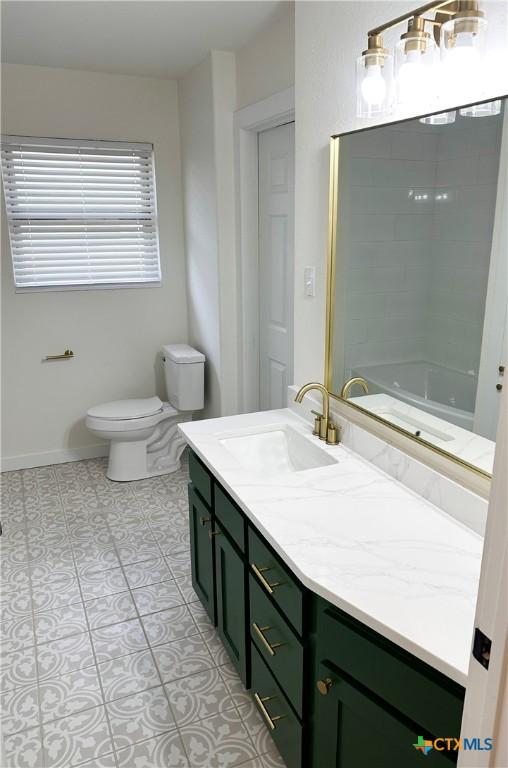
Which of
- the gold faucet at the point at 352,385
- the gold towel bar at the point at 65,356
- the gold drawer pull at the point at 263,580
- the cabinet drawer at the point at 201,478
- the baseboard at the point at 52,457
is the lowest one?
the baseboard at the point at 52,457

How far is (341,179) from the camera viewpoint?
6.39 ft

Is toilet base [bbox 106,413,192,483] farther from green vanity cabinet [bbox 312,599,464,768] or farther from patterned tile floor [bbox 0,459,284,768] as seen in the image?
green vanity cabinet [bbox 312,599,464,768]

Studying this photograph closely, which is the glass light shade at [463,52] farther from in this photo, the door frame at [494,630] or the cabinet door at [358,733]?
the cabinet door at [358,733]

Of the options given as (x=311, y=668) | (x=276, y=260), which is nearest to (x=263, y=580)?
(x=311, y=668)

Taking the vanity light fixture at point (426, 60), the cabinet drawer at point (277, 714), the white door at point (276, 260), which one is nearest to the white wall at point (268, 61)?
the white door at point (276, 260)

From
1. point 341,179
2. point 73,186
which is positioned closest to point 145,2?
point 341,179

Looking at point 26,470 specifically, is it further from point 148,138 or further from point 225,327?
point 148,138

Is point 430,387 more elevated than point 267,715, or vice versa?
point 430,387

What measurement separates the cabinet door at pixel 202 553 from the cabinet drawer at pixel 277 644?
0.39 meters

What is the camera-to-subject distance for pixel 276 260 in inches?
125

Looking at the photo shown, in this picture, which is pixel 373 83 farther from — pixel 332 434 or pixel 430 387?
pixel 332 434

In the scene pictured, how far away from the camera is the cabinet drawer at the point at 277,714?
60.8 inches

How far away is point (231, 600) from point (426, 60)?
1.70 meters

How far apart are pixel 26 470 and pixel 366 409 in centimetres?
276
